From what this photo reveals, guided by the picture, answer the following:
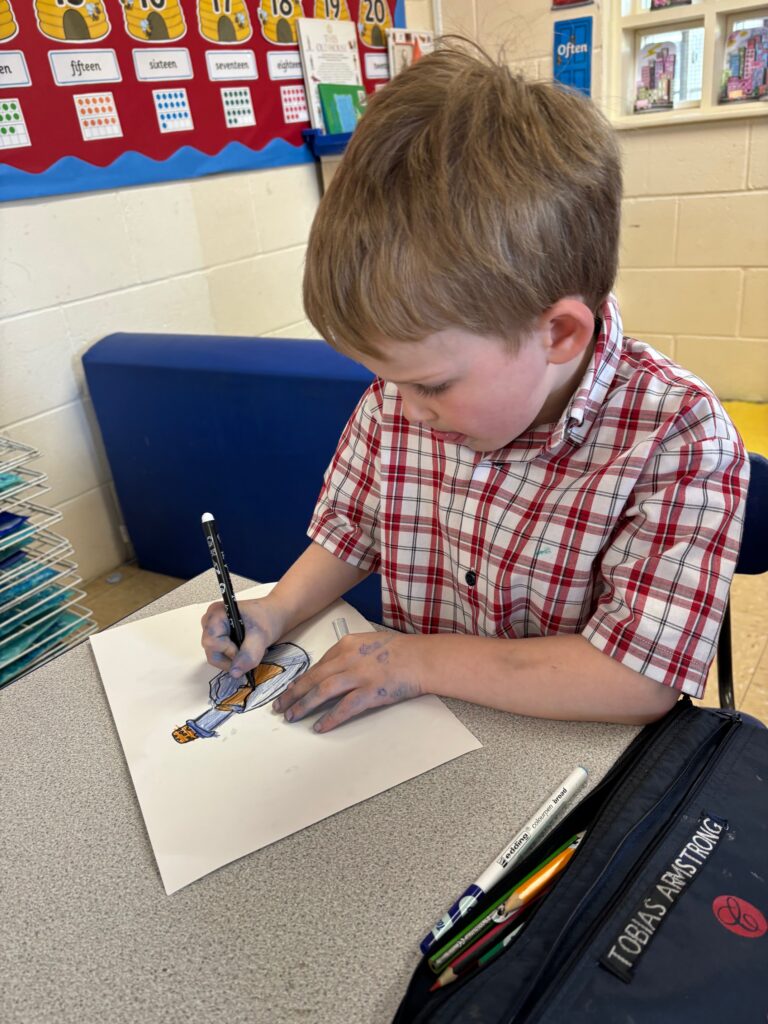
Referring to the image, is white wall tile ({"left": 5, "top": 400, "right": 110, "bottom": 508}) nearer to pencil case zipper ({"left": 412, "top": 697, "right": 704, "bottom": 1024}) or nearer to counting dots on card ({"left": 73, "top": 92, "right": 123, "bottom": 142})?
counting dots on card ({"left": 73, "top": 92, "right": 123, "bottom": 142})

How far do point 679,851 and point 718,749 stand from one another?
102 millimetres

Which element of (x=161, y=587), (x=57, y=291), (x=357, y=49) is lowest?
(x=161, y=587)

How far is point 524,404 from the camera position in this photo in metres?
0.63

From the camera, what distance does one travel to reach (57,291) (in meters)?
1.80

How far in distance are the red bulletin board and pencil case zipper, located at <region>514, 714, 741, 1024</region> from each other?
1.74 meters

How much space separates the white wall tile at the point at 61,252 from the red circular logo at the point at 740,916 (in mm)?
1784

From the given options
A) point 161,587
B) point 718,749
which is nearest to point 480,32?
point 161,587

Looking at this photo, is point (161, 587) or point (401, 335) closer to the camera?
point (401, 335)

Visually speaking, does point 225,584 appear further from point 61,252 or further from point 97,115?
point 97,115

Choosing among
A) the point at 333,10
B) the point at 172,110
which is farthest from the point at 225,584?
the point at 333,10

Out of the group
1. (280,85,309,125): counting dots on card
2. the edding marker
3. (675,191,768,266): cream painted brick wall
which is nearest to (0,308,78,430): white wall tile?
(280,85,309,125): counting dots on card

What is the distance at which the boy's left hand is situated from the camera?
63 cm

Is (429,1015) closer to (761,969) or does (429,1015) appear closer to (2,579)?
(761,969)

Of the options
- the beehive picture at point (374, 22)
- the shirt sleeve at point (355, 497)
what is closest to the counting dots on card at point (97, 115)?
the beehive picture at point (374, 22)
